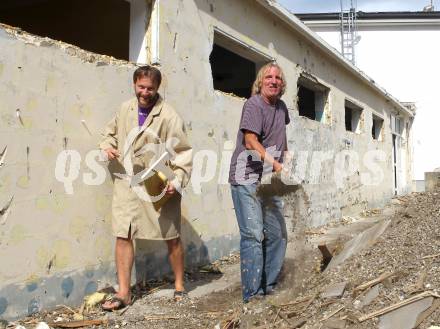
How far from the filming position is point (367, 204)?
12.6 m

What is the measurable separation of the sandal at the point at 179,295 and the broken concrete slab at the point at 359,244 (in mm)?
1235

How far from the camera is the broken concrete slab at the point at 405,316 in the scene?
242 cm

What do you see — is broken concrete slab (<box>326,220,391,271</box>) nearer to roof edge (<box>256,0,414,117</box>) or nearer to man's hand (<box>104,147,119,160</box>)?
man's hand (<box>104,147,119,160</box>)

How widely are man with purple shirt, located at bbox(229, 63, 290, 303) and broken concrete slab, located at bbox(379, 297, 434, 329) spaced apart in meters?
1.22

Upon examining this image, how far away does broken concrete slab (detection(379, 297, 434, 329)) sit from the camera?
2.42m

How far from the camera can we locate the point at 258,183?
12.1 feet

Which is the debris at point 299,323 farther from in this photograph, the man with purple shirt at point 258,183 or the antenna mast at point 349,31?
the antenna mast at point 349,31

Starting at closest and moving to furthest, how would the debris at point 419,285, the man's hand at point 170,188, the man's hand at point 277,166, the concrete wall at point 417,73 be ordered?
the debris at point 419,285 < the man's hand at point 277,166 < the man's hand at point 170,188 < the concrete wall at point 417,73

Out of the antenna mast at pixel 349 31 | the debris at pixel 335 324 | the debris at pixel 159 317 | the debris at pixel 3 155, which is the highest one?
the antenna mast at pixel 349 31

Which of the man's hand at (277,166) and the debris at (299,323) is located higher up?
the man's hand at (277,166)

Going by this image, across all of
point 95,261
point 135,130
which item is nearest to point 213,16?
point 135,130

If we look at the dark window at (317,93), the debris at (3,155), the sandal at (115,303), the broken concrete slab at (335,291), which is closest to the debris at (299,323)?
the broken concrete slab at (335,291)

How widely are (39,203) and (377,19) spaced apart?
780 inches

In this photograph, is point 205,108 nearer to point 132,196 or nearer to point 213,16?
point 213,16
